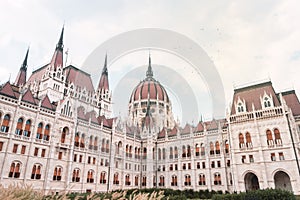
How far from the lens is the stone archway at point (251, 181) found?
36.3m

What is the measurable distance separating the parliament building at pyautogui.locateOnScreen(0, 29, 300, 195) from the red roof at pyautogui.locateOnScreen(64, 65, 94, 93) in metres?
0.36

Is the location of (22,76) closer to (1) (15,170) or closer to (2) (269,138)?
(1) (15,170)

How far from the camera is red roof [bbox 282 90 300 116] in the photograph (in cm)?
3890

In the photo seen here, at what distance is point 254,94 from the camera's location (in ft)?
A: 135

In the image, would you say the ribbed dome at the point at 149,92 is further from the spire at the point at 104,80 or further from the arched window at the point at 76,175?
the arched window at the point at 76,175

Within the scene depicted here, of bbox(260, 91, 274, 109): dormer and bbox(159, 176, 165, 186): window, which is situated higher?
bbox(260, 91, 274, 109): dormer

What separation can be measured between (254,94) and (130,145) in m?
29.0

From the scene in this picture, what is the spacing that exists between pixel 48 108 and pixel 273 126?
125ft

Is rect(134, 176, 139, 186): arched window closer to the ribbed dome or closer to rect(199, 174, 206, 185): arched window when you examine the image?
rect(199, 174, 206, 185): arched window

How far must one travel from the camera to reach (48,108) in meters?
35.2

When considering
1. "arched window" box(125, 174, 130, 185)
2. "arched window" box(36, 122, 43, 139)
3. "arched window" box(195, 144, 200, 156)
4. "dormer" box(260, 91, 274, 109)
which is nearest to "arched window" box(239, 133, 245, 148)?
"dormer" box(260, 91, 274, 109)

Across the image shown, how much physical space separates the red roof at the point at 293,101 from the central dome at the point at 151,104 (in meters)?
35.8

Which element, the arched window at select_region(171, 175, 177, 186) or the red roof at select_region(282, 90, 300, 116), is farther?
the arched window at select_region(171, 175, 177, 186)

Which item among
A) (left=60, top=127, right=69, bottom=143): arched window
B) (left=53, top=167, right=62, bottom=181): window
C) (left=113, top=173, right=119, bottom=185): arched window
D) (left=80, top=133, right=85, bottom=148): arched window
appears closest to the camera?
(left=53, top=167, right=62, bottom=181): window
